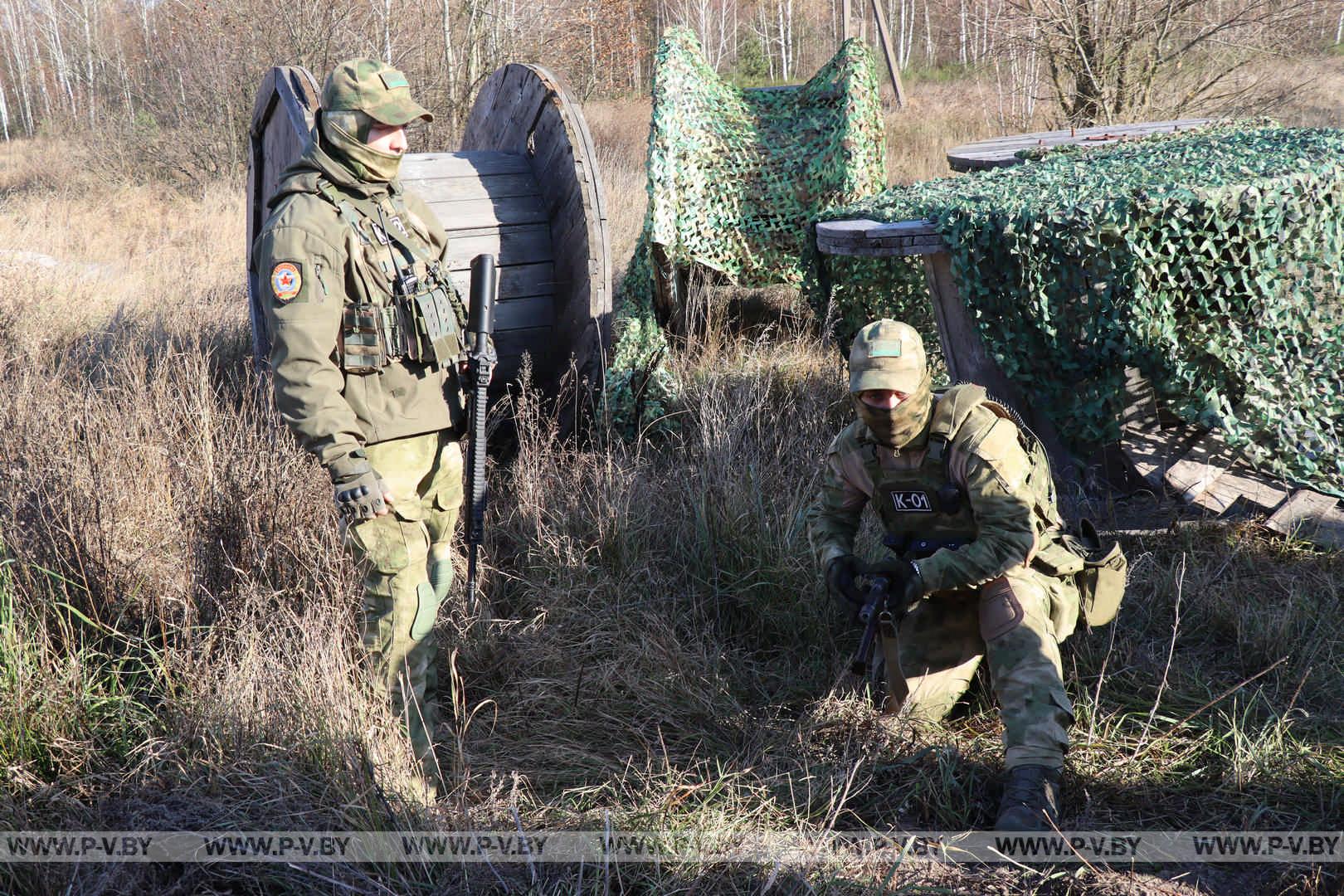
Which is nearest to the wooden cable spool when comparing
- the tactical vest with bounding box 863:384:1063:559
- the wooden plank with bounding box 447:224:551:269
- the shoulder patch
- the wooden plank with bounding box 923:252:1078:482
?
the wooden plank with bounding box 447:224:551:269

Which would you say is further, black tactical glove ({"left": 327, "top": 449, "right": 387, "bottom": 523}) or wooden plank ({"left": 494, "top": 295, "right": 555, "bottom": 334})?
wooden plank ({"left": 494, "top": 295, "right": 555, "bottom": 334})

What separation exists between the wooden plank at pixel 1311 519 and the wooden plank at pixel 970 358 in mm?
758

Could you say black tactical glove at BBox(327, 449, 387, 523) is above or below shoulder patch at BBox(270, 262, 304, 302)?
below

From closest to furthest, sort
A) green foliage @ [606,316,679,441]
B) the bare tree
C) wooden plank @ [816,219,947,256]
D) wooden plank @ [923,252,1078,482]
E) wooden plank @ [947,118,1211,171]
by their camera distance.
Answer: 1. wooden plank @ [816,219,947,256]
2. wooden plank @ [923,252,1078,482]
3. green foliage @ [606,316,679,441]
4. wooden plank @ [947,118,1211,171]
5. the bare tree

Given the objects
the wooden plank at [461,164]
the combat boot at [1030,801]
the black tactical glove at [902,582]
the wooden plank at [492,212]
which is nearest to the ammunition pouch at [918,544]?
the black tactical glove at [902,582]

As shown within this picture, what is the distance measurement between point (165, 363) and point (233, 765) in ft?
8.39

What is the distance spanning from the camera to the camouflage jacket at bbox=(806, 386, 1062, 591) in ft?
9.51

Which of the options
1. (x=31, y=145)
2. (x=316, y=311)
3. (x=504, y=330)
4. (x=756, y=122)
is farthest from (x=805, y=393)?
(x=31, y=145)

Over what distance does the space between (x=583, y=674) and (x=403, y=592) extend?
2.40 ft

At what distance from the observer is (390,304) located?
9.74ft

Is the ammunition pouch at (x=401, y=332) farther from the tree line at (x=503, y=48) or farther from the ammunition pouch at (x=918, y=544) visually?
the tree line at (x=503, y=48)

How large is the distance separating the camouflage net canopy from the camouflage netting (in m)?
1.69

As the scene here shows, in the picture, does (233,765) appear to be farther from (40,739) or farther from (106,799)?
(40,739)

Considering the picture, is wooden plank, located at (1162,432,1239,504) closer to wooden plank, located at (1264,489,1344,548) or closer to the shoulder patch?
wooden plank, located at (1264,489,1344,548)
